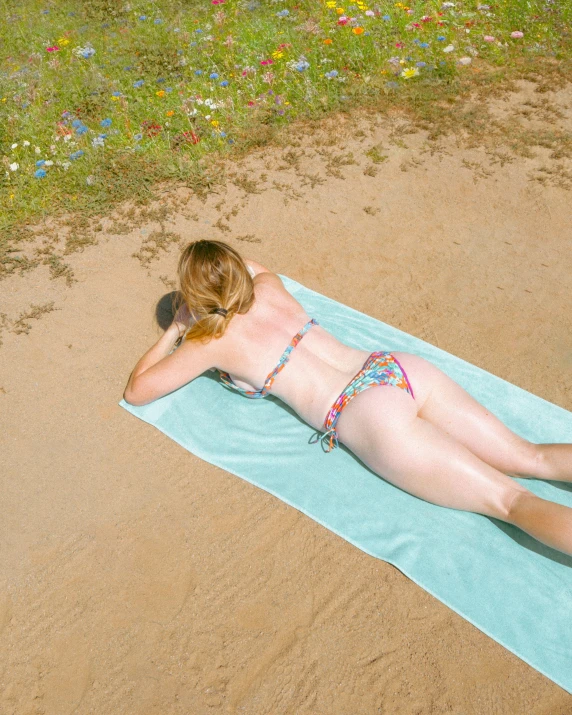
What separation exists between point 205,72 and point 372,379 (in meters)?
4.64

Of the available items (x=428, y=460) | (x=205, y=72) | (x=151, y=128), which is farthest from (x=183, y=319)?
(x=205, y=72)

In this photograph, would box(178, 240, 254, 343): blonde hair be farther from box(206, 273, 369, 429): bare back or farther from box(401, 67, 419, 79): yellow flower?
box(401, 67, 419, 79): yellow flower

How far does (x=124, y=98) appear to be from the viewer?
19.6 feet

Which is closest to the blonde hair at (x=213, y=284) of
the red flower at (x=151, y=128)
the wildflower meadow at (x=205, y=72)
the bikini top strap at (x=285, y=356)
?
the bikini top strap at (x=285, y=356)

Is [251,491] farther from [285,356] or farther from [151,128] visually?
[151,128]

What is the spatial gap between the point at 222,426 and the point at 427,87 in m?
4.15

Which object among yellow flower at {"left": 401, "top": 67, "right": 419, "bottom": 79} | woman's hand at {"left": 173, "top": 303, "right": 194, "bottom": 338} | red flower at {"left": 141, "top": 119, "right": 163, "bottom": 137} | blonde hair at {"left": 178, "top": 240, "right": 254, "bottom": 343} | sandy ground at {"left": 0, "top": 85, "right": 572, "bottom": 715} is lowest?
sandy ground at {"left": 0, "top": 85, "right": 572, "bottom": 715}

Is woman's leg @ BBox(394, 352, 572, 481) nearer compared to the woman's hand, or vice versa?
woman's leg @ BBox(394, 352, 572, 481)

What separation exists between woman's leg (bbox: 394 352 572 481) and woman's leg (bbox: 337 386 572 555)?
0.35ft

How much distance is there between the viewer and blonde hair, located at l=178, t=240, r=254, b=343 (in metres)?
3.02

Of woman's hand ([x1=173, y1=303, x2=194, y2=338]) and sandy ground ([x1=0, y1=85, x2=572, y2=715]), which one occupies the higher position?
woman's hand ([x1=173, y1=303, x2=194, y2=338])

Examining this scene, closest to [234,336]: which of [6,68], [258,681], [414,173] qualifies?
[258,681]

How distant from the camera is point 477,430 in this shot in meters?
2.94

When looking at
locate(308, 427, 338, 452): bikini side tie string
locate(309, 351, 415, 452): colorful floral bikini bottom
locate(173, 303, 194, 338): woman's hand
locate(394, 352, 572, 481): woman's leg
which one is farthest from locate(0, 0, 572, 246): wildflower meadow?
locate(394, 352, 572, 481): woman's leg
